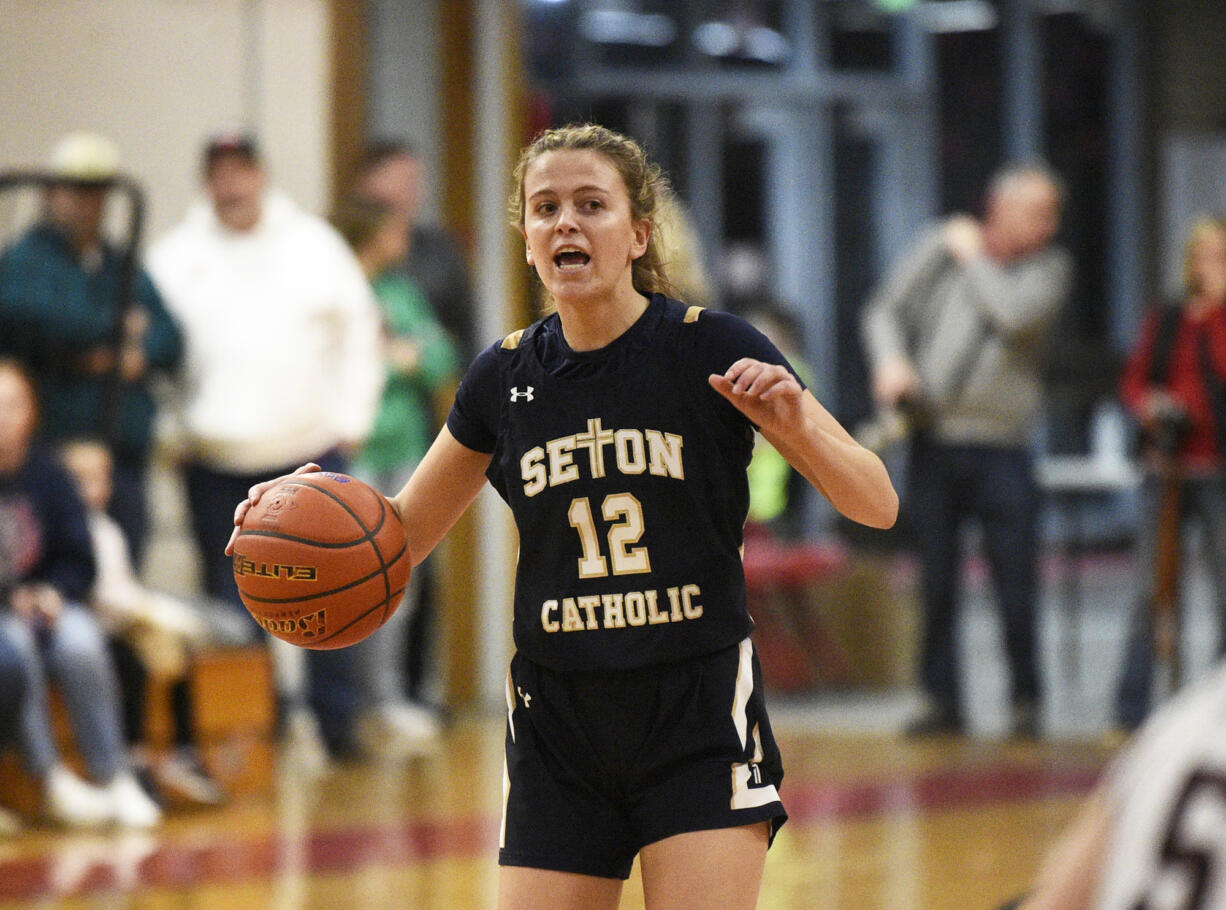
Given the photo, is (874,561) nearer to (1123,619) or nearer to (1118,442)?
(1123,619)

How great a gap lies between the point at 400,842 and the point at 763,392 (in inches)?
124

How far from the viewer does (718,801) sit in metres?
2.44

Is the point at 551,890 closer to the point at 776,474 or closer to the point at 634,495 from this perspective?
the point at 634,495

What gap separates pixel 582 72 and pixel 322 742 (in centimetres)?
798

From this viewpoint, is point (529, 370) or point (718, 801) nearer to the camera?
point (718, 801)

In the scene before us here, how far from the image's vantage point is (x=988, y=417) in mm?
6887

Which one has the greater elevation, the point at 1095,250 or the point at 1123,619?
the point at 1095,250

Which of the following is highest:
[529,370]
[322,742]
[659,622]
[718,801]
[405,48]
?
[405,48]

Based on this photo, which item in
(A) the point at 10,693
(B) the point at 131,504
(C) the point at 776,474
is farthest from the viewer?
(C) the point at 776,474

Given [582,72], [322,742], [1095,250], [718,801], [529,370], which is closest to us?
→ [718,801]

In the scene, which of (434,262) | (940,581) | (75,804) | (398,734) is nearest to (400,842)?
(75,804)

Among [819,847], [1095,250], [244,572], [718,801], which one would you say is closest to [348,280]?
[819,847]

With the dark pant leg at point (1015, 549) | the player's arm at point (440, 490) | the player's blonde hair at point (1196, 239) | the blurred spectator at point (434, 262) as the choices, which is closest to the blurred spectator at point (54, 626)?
the blurred spectator at point (434, 262)

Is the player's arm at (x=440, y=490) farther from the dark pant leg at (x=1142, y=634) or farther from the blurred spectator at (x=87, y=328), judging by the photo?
the dark pant leg at (x=1142, y=634)
